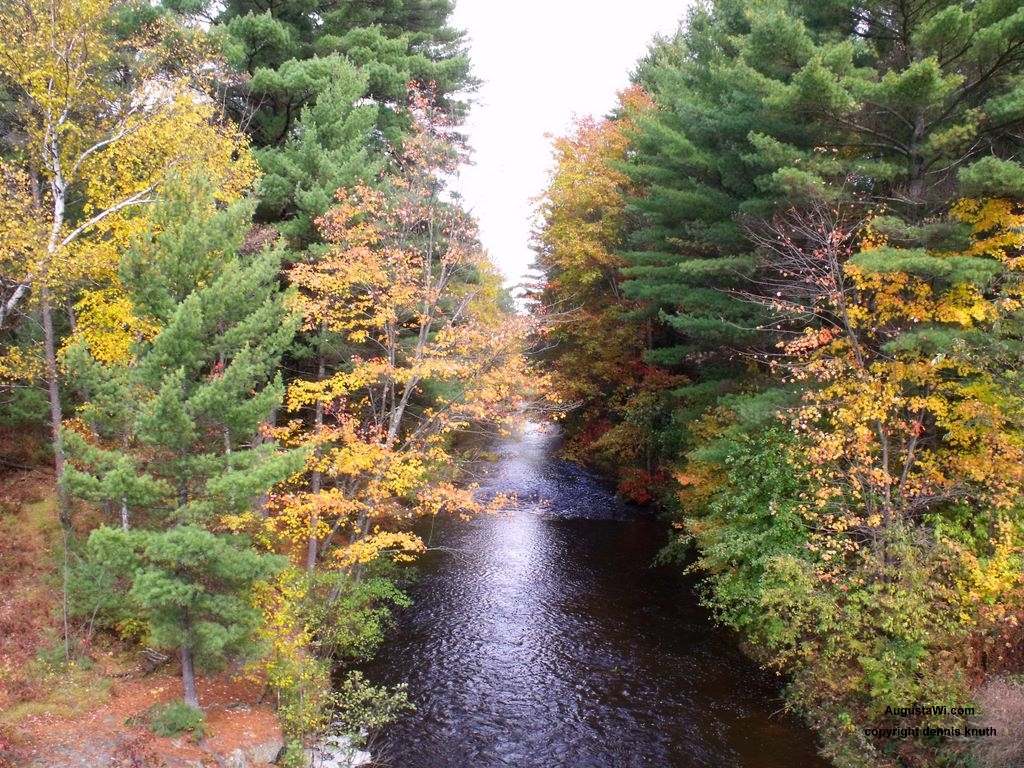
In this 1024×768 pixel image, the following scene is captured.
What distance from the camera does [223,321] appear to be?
10.1m

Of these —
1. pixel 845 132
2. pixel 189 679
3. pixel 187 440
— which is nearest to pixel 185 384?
pixel 187 440

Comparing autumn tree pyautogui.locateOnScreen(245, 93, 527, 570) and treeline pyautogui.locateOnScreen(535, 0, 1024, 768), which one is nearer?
treeline pyautogui.locateOnScreen(535, 0, 1024, 768)

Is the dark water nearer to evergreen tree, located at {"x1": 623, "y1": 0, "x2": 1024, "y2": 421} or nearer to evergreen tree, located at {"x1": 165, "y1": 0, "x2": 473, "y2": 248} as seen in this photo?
evergreen tree, located at {"x1": 623, "y1": 0, "x2": 1024, "y2": 421}

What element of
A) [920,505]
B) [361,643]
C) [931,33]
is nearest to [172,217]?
[361,643]

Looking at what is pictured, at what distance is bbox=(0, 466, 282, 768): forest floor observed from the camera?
819cm

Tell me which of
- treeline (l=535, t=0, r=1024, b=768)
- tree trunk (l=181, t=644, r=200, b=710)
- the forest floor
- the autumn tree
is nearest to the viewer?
the forest floor

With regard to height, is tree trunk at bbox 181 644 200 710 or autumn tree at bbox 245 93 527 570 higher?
autumn tree at bbox 245 93 527 570

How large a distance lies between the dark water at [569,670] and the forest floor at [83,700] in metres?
2.48

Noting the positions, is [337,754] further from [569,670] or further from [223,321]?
[223,321]

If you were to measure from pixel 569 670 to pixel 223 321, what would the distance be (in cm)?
965

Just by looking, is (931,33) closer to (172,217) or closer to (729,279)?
(729,279)

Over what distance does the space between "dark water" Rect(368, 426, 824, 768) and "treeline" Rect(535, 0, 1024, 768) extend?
129 centimetres

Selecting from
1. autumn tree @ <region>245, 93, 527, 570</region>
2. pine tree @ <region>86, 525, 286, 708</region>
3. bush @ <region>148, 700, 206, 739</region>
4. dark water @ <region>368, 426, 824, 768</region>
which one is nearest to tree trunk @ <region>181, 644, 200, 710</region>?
pine tree @ <region>86, 525, 286, 708</region>

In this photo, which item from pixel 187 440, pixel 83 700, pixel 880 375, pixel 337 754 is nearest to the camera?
pixel 187 440
